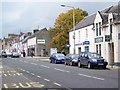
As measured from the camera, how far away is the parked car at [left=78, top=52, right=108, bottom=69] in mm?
33594

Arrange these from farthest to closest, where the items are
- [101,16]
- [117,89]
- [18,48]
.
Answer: [18,48]
[101,16]
[117,89]

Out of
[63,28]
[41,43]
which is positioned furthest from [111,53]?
[41,43]

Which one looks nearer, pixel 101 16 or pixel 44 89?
pixel 44 89

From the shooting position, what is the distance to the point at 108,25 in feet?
137

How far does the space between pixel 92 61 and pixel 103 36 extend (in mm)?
10353

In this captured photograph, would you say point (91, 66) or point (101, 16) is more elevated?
point (101, 16)

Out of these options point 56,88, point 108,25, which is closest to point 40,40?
point 108,25

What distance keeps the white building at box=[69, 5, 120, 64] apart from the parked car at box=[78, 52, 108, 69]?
261 centimetres

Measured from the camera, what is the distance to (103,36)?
1706 inches

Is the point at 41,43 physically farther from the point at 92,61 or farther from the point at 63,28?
the point at 92,61

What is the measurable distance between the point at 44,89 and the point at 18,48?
132m

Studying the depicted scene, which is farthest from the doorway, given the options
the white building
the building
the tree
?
the building

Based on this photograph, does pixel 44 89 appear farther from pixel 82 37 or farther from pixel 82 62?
pixel 82 37

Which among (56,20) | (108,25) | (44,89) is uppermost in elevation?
(56,20)
